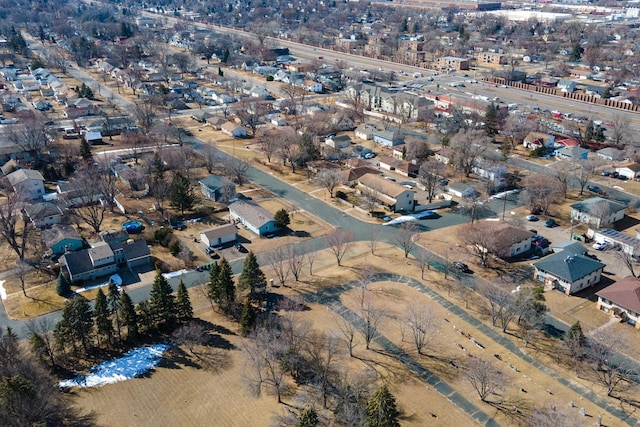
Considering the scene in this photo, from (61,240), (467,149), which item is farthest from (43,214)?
(467,149)

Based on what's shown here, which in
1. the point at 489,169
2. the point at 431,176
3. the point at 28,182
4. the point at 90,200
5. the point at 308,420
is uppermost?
the point at 308,420

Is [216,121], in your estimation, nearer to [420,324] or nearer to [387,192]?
[387,192]

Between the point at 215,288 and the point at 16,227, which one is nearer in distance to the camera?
the point at 215,288

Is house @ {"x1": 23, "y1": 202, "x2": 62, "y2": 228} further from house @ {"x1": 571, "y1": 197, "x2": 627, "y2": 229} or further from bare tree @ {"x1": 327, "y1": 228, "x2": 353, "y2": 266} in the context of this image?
house @ {"x1": 571, "y1": 197, "x2": 627, "y2": 229}

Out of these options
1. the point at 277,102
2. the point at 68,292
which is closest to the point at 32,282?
the point at 68,292

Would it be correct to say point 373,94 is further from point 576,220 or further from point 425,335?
point 425,335
